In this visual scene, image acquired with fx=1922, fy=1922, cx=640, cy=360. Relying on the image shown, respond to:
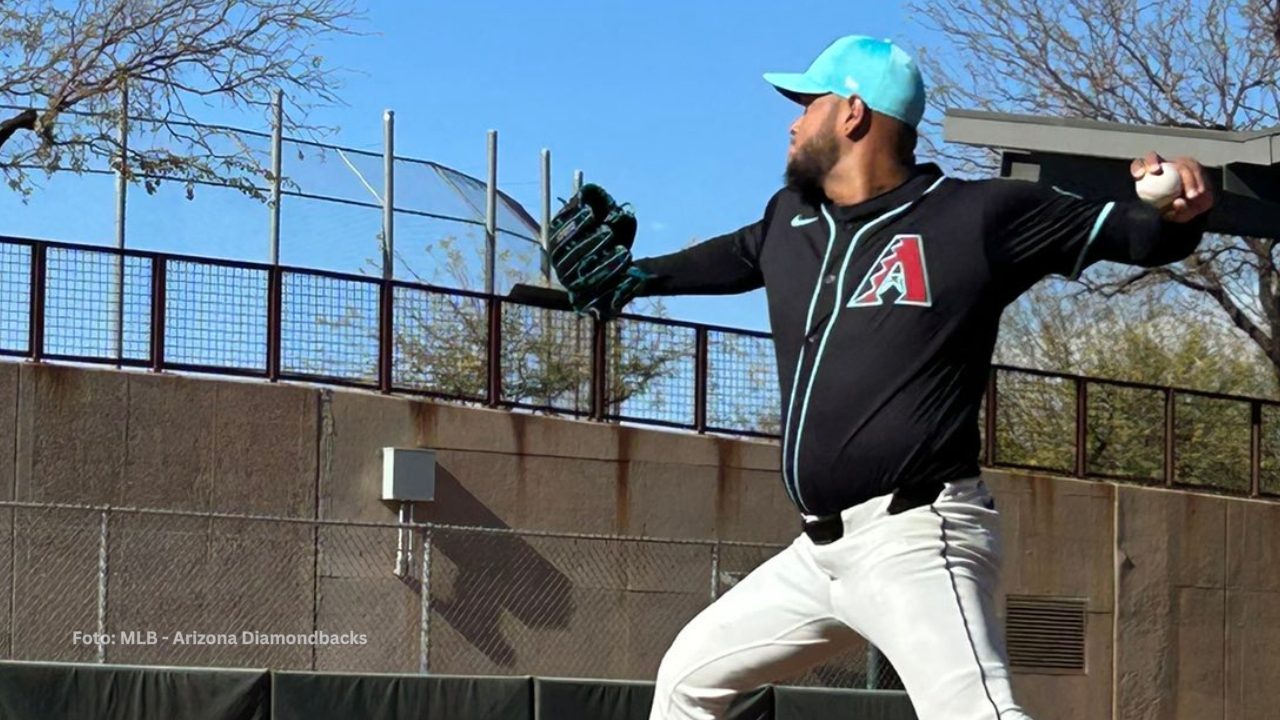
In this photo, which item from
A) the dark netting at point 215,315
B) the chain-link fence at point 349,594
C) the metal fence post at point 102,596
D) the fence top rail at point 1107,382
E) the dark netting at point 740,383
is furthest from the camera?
the fence top rail at point 1107,382

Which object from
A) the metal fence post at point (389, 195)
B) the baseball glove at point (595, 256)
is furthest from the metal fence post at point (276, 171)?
the baseball glove at point (595, 256)

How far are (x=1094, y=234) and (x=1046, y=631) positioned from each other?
15.9 meters

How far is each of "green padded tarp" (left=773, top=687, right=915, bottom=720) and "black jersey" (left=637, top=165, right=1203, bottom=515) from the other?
9042mm

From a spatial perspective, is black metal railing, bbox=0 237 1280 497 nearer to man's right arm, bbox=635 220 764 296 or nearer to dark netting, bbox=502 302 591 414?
dark netting, bbox=502 302 591 414

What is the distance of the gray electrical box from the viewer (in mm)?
15828

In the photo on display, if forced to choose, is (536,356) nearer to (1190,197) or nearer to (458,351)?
(458,351)

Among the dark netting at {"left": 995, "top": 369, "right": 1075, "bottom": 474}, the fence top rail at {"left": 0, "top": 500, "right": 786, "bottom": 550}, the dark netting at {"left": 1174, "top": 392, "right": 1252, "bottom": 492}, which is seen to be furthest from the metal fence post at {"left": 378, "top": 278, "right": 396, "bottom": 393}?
the dark netting at {"left": 1174, "top": 392, "right": 1252, "bottom": 492}

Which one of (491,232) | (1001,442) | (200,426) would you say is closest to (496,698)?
(200,426)

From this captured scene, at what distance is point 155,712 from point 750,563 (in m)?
6.44

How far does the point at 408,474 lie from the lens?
1591cm

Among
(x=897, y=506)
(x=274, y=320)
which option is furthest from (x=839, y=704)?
(x=897, y=506)

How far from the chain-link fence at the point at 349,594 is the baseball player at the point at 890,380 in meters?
9.30

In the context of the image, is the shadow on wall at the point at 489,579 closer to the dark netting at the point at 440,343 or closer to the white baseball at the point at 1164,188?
the dark netting at the point at 440,343

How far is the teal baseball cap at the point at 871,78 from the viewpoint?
4359 mm
